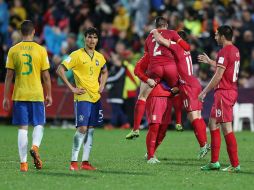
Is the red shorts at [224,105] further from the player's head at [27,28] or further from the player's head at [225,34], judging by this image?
the player's head at [27,28]

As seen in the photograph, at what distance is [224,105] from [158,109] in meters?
2.09

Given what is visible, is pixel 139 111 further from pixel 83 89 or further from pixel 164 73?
pixel 83 89

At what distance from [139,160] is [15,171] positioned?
112 inches

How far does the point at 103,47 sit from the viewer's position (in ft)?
91.4

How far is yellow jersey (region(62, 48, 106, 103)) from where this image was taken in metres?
13.4

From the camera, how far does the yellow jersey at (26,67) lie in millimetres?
13141

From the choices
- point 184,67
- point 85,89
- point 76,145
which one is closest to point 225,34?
point 184,67

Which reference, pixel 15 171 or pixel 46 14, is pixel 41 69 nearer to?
pixel 15 171

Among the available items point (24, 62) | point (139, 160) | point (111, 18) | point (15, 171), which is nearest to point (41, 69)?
point (24, 62)

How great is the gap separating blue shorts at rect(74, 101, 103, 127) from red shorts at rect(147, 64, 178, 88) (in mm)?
1772

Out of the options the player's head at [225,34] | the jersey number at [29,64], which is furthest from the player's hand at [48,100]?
the player's head at [225,34]

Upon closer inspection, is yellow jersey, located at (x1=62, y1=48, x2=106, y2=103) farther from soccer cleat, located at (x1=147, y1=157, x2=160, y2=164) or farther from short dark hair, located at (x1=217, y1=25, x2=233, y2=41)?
short dark hair, located at (x1=217, y1=25, x2=233, y2=41)

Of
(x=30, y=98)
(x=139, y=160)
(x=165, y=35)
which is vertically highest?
(x=165, y=35)

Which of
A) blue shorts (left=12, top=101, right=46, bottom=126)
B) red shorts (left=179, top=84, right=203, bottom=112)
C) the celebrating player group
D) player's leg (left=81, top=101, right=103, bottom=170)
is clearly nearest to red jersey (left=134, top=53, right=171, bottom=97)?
red shorts (left=179, top=84, right=203, bottom=112)
